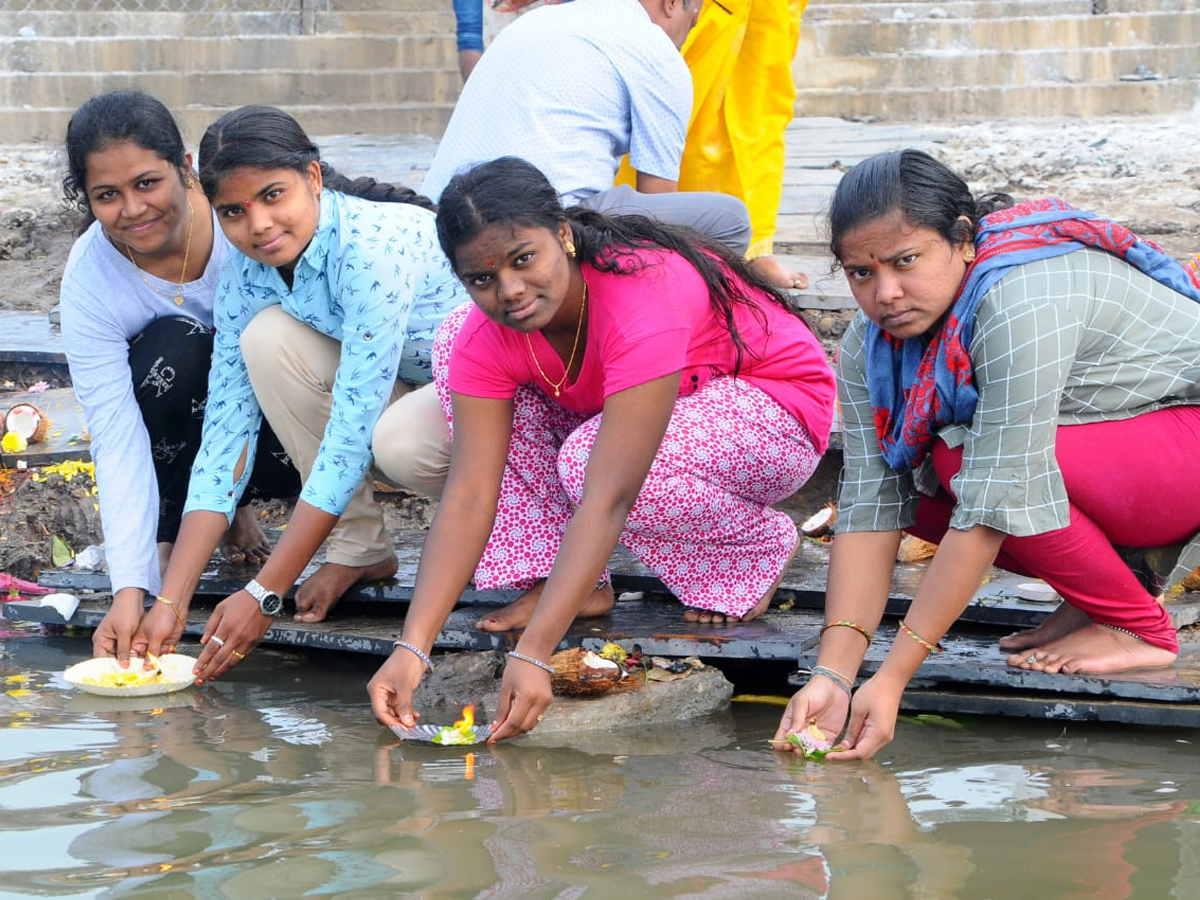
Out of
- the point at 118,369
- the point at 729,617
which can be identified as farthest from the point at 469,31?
the point at 729,617

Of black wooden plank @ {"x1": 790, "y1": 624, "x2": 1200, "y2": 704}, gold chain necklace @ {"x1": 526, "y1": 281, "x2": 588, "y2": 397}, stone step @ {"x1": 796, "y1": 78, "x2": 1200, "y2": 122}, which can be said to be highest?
stone step @ {"x1": 796, "y1": 78, "x2": 1200, "y2": 122}

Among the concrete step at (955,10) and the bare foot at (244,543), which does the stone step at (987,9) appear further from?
the bare foot at (244,543)

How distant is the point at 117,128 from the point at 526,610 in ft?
4.58

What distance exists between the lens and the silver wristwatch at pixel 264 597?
3.09 m

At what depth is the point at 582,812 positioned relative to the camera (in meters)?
2.31

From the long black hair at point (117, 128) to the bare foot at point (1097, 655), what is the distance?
2165 millimetres

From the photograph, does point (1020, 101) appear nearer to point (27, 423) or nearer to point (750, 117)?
point (750, 117)

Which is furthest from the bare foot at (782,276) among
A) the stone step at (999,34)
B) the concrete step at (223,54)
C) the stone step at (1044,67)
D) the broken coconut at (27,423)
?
the concrete step at (223,54)

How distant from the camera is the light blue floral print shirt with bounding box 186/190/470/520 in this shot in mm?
3170

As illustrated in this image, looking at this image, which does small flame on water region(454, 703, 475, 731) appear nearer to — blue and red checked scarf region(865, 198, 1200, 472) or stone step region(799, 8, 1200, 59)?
blue and red checked scarf region(865, 198, 1200, 472)

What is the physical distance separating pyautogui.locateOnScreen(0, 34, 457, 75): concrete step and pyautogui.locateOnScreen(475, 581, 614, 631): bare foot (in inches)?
314

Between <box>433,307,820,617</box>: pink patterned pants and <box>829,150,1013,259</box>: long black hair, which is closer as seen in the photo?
<box>829,150,1013,259</box>: long black hair

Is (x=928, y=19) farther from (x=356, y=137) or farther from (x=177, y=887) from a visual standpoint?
(x=177, y=887)

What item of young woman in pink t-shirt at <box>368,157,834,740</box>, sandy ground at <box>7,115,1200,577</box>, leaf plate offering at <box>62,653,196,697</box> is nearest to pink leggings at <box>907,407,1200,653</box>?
young woman in pink t-shirt at <box>368,157,834,740</box>
